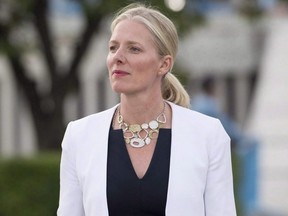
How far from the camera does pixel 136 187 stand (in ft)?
13.5

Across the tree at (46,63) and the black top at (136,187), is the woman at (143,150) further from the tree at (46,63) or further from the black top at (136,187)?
the tree at (46,63)

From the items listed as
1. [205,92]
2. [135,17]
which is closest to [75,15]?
[205,92]

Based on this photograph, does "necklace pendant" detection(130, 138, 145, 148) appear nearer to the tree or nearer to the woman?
the woman

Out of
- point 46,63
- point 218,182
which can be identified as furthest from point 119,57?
point 46,63

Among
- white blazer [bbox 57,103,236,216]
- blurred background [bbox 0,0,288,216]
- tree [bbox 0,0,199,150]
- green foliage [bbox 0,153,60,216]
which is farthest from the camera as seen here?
tree [bbox 0,0,199,150]

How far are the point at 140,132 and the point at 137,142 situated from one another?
4 centimetres

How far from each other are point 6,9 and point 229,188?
11178mm

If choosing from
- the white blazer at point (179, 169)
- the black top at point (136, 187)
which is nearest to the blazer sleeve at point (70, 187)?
the white blazer at point (179, 169)

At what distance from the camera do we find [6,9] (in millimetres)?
15070

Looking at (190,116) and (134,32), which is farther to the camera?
(190,116)

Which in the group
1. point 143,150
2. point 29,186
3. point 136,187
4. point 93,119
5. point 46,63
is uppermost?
point 46,63

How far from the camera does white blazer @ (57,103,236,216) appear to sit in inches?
161

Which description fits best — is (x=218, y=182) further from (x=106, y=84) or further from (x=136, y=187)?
(x=106, y=84)

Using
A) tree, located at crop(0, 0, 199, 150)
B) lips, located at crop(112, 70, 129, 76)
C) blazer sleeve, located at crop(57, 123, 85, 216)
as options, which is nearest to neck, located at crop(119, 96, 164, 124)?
lips, located at crop(112, 70, 129, 76)
